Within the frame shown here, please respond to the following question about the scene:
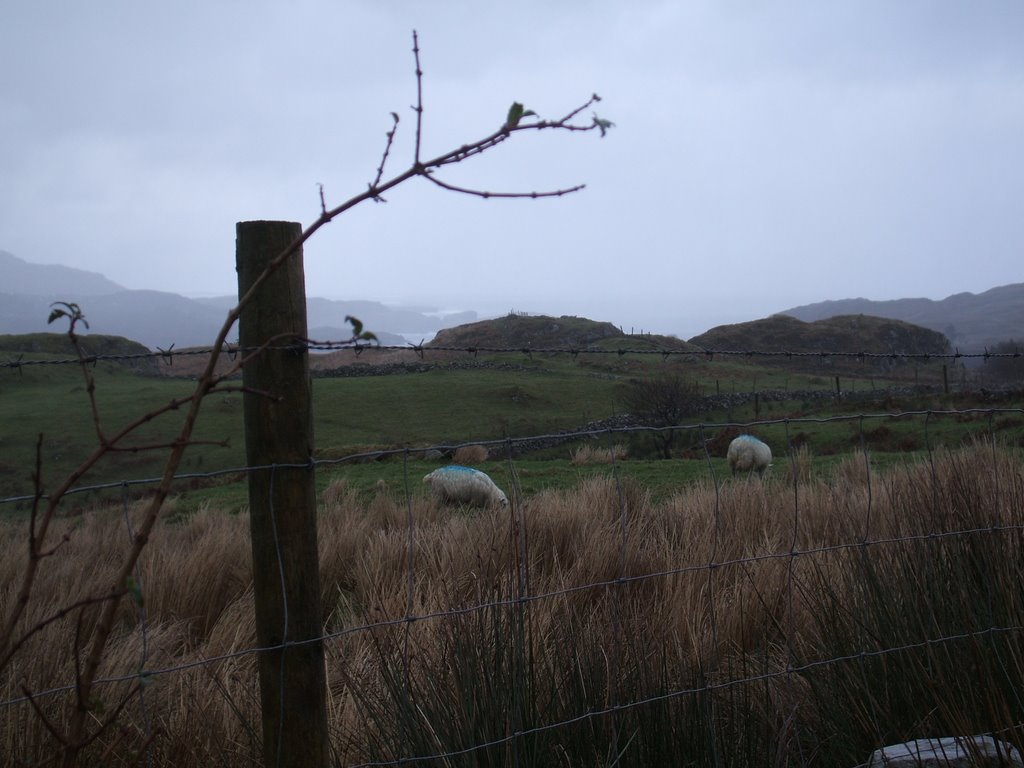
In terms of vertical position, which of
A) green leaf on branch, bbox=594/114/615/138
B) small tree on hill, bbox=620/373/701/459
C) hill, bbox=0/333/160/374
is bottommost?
small tree on hill, bbox=620/373/701/459

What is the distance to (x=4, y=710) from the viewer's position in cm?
266

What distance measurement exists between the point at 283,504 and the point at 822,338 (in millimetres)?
36743

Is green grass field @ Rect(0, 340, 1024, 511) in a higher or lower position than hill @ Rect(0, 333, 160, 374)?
lower

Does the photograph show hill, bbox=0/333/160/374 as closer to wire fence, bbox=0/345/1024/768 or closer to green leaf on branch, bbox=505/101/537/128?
wire fence, bbox=0/345/1024/768

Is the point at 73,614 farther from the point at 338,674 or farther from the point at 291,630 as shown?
the point at 291,630

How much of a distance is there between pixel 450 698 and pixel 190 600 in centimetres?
290

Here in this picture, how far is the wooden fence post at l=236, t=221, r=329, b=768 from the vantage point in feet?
6.78

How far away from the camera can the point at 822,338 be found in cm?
3616

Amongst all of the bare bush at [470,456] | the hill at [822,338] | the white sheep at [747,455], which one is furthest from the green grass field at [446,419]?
the hill at [822,338]

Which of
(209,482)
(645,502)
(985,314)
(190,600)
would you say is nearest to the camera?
(190,600)

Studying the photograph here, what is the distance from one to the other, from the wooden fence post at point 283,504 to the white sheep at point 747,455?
33.2 feet

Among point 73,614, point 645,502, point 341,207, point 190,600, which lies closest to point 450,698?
point 341,207

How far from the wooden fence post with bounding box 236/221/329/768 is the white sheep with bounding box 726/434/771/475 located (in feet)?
33.2

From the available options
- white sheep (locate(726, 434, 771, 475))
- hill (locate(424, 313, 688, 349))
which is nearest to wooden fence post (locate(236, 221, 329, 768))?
white sheep (locate(726, 434, 771, 475))
